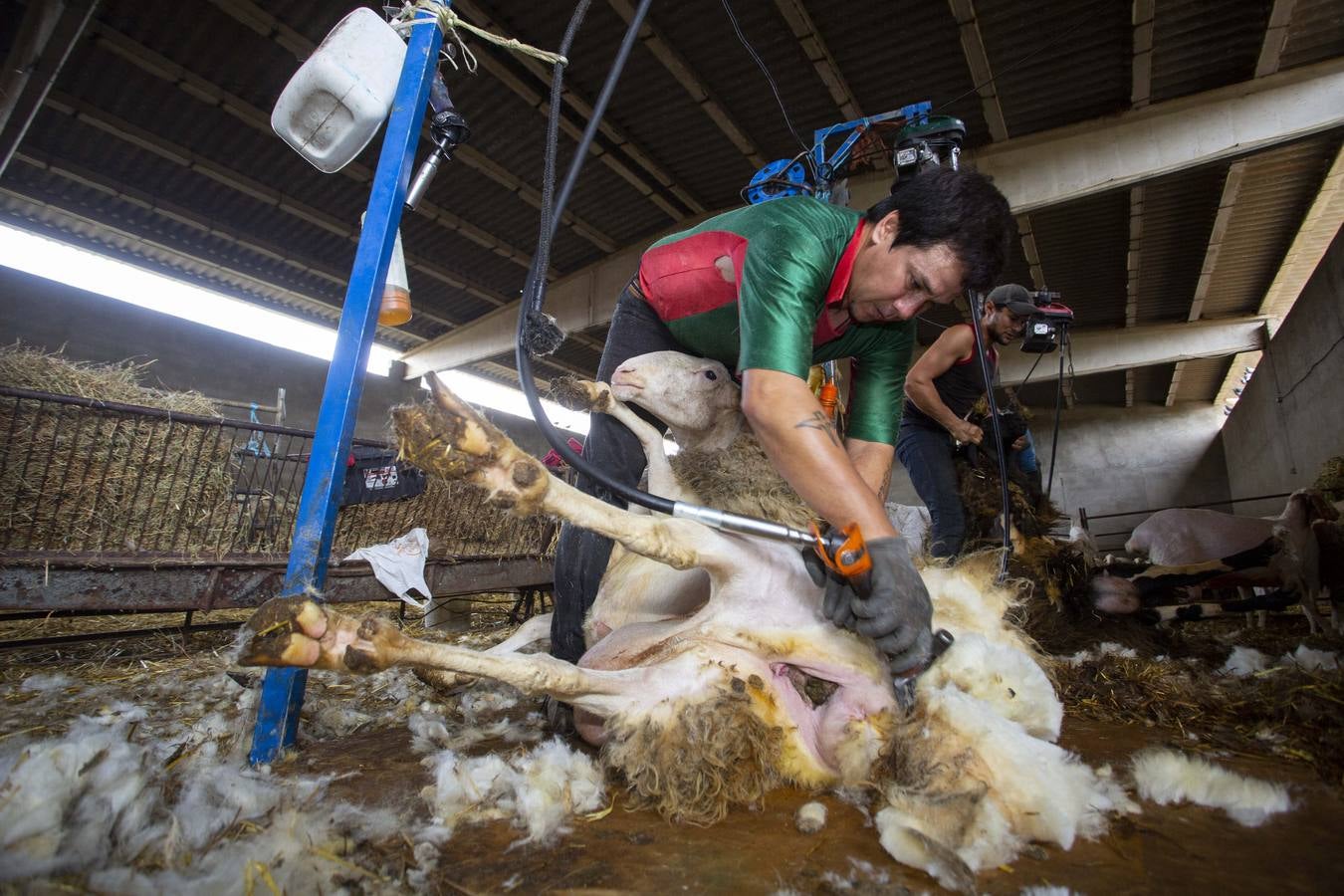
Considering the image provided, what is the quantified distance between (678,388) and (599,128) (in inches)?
153

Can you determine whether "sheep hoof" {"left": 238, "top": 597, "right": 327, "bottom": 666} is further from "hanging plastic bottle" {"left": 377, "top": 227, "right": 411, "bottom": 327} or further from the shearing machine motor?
the shearing machine motor

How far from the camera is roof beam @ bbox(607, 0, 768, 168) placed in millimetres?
4051

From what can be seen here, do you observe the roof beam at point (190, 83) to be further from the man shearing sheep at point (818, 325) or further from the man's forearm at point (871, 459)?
the man's forearm at point (871, 459)

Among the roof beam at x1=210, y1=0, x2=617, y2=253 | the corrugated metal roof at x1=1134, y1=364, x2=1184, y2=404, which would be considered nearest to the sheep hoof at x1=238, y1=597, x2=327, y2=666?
the roof beam at x1=210, y1=0, x2=617, y2=253

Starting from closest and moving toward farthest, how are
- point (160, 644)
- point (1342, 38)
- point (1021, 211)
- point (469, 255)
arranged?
point (160, 644), point (1342, 38), point (1021, 211), point (469, 255)

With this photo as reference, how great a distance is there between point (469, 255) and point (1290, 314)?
33.3ft

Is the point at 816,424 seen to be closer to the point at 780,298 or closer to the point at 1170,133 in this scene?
the point at 780,298

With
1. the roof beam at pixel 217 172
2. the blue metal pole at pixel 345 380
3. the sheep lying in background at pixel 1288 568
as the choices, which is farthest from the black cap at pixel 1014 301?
the roof beam at pixel 217 172

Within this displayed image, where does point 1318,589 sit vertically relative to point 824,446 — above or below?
below

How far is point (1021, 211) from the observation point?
5191 mm

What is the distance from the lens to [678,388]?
2004mm

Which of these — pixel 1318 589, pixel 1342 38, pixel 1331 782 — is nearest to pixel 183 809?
pixel 1331 782

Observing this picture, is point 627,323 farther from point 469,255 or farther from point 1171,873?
point 469,255

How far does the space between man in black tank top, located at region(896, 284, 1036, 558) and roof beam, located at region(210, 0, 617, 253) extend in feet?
11.6
